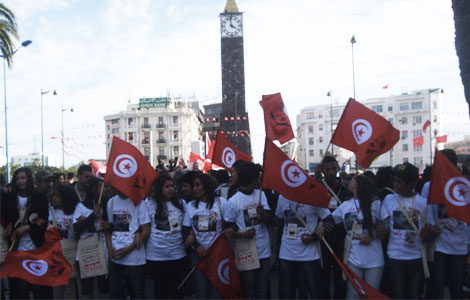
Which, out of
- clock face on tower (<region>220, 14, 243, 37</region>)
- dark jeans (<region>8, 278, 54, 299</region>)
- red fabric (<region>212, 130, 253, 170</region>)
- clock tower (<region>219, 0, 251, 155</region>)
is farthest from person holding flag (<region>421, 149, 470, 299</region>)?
clock face on tower (<region>220, 14, 243, 37</region>)

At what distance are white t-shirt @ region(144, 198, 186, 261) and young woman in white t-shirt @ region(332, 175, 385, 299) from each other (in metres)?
1.82

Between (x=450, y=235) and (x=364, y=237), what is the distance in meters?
1.08

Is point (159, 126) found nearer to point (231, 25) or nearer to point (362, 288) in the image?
point (231, 25)

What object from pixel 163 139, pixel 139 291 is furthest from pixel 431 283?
pixel 163 139

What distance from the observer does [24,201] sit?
509 cm

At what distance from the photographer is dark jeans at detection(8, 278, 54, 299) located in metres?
5.00

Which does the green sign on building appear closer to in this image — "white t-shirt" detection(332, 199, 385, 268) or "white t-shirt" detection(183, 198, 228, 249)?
"white t-shirt" detection(183, 198, 228, 249)

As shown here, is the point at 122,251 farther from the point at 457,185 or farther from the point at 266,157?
the point at 457,185

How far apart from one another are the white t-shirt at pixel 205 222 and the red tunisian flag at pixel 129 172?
2.02ft

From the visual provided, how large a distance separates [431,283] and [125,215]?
11.4 feet

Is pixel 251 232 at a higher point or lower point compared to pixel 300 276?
higher

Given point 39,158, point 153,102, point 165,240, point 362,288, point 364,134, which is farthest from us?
point 39,158

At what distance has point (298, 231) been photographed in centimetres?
475

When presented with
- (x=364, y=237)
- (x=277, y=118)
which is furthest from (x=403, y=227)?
(x=277, y=118)
